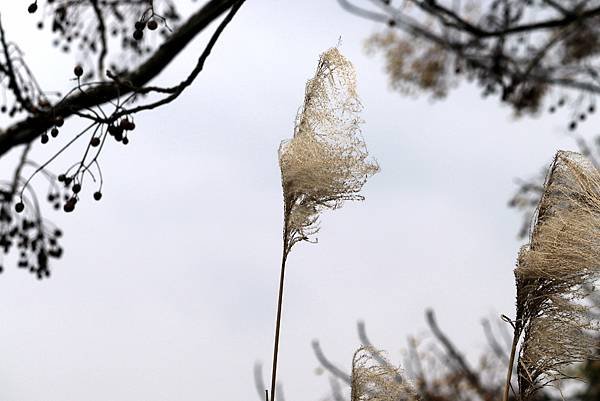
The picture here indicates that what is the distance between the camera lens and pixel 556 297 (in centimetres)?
369

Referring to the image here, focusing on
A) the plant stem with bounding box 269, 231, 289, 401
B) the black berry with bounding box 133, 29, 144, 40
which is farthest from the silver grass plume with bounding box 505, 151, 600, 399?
the black berry with bounding box 133, 29, 144, 40

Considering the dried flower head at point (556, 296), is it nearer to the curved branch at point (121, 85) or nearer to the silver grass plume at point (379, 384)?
the silver grass plume at point (379, 384)

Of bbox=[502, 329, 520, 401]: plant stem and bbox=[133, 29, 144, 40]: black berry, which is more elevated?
bbox=[133, 29, 144, 40]: black berry

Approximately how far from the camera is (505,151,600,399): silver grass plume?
12.0 feet

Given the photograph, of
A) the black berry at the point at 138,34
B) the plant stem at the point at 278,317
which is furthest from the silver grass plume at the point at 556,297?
the black berry at the point at 138,34

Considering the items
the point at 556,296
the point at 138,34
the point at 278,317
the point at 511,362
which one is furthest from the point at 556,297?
the point at 138,34

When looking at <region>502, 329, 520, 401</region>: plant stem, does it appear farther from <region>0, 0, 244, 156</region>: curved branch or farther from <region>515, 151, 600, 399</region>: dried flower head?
<region>0, 0, 244, 156</region>: curved branch

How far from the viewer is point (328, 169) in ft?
12.6

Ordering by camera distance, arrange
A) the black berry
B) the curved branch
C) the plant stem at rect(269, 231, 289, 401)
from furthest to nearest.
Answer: the plant stem at rect(269, 231, 289, 401)
the black berry
the curved branch

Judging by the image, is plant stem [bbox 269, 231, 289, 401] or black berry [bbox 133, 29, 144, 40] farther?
plant stem [bbox 269, 231, 289, 401]

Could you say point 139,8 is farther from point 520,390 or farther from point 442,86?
point 520,390

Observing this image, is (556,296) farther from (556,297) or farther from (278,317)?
(278,317)

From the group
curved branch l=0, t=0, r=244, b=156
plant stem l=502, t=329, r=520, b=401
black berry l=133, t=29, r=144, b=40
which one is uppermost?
black berry l=133, t=29, r=144, b=40

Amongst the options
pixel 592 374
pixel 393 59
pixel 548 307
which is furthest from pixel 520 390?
pixel 393 59
